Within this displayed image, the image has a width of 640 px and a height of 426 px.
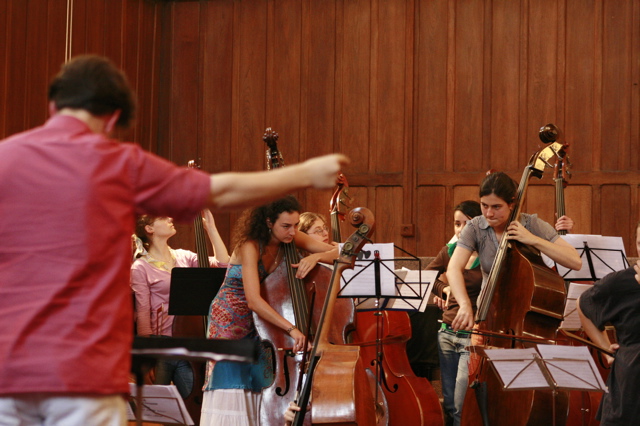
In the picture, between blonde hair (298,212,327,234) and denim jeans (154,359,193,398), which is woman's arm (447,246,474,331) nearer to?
blonde hair (298,212,327,234)

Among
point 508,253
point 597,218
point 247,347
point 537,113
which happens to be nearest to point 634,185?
point 597,218

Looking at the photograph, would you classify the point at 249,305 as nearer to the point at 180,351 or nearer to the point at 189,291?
A: the point at 189,291

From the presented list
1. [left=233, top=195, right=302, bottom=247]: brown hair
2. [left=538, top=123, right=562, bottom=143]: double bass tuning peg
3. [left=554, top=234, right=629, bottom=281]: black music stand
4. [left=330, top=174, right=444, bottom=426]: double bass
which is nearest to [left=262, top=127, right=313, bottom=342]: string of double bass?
[left=233, top=195, right=302, bottom=247]: brown hair

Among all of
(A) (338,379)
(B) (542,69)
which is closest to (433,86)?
(B) (542,69)

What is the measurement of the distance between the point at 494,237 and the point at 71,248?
3255 millimetres

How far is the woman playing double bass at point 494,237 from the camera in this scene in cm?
444

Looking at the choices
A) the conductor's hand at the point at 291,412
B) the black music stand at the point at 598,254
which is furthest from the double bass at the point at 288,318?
the black music stand at the point at 598,254

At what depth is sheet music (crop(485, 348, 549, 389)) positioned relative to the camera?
398 cm

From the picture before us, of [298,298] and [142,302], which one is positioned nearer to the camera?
[298,298]

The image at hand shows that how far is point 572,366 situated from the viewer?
402 centimetres

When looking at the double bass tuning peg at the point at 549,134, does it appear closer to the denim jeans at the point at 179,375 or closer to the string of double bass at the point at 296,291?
the string of double bass at the point at 296,291

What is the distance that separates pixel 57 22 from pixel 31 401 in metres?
6.60

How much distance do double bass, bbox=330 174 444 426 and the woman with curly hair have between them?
1.81 ft

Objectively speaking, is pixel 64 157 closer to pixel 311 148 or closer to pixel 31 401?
pixel 31 401
